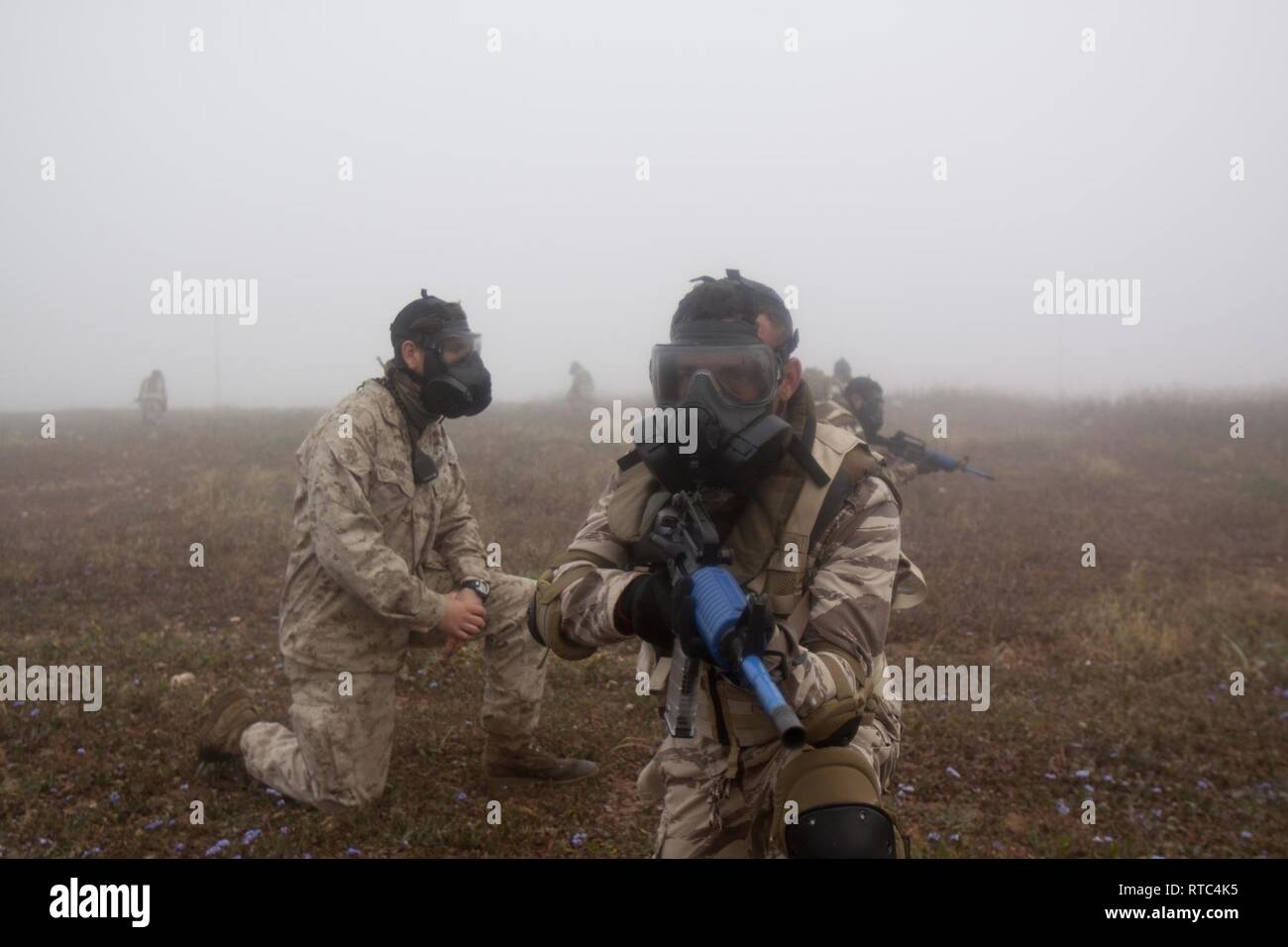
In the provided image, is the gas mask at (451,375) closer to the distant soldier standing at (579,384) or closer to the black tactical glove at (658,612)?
the black tactical glove at (658,612)

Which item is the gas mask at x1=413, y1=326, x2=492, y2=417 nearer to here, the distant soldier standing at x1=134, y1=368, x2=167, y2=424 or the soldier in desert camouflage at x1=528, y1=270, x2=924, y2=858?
the soldier in desert camouflage at x1=528, y1=270, x2=924, y2=858

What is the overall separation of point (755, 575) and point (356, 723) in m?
2.70

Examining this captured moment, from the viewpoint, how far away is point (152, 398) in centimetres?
2291

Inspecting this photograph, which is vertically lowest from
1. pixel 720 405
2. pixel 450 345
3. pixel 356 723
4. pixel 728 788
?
pixel 356 723

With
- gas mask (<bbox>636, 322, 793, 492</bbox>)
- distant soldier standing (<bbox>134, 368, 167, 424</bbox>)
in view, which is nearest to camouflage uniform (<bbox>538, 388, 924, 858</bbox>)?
gas mask (<bbox>636, 322, 793, 492</bbox>)

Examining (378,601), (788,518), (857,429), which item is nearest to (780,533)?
(788,518)

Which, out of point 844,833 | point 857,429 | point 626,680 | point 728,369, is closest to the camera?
point 844,833

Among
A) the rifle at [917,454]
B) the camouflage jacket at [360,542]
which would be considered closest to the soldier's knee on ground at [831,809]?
the camouflage jacket at [360,542]

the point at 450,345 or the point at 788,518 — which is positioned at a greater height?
the point at 450,345

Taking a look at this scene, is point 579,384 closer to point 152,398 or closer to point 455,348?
point 152,398

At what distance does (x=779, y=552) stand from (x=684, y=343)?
0.71 metres

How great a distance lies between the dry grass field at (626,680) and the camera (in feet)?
14.6
